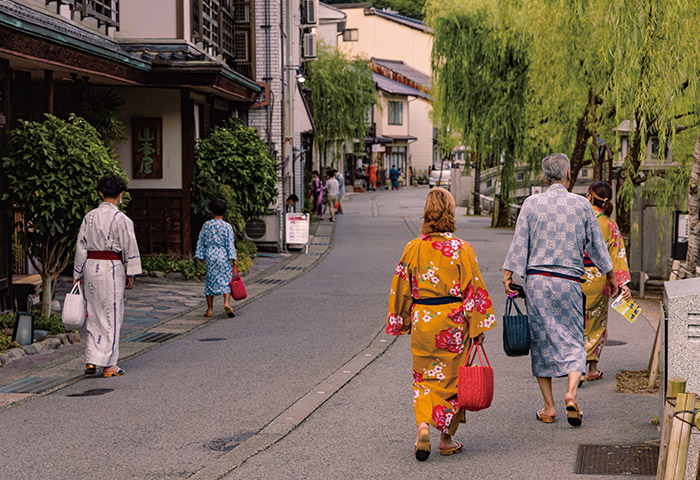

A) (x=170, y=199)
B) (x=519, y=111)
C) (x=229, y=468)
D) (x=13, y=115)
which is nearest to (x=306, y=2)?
(x=519, y=111)

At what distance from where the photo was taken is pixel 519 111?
27.1 metres

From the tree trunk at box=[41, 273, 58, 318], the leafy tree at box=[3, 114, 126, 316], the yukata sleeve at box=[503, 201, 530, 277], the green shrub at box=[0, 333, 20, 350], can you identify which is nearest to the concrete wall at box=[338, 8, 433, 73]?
the leafy tree at box=[3, 114, 126, 316]

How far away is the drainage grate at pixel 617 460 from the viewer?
5492 mm

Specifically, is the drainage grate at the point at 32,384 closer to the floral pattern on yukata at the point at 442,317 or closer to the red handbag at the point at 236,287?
the floral pattern on yukata at the point at 442,317

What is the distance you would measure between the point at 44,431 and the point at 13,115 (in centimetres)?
844

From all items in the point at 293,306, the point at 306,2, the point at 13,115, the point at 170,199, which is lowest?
the point at 293,306

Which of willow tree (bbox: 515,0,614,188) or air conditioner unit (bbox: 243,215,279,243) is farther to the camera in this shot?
air conditioner unit (bbox: 243,215,279,243)

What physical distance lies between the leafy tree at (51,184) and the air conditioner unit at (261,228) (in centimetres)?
1130

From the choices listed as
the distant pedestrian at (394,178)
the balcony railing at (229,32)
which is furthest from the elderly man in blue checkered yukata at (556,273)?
the distant pedestrian at (394,178)

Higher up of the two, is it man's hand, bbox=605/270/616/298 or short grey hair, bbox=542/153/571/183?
short grey hair, bbox=542/153/571/183

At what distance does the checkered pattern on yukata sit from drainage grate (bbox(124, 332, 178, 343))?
17.9 ft

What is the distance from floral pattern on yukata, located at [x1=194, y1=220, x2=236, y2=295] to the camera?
12.6 meters

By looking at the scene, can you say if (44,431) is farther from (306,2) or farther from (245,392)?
(306,2)

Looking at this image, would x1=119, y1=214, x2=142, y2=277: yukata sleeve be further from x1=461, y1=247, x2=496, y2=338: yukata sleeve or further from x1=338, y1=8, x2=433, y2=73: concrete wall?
x1=338, y1=8, x2=433, y2=73: concrete wall
